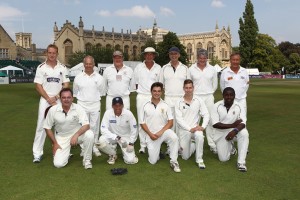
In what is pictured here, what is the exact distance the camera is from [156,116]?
21.8ft

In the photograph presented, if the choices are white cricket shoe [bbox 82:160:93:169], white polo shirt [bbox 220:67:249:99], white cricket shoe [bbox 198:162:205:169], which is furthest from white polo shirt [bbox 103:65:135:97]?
white cricket shoe [bbox 198:162:205:169]

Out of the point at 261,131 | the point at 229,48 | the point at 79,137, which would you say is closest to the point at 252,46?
the point at 229,48

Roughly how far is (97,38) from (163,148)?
80741 mm

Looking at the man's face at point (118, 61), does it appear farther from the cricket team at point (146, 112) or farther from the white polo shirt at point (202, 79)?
the white polo shirt at point (202, 79)

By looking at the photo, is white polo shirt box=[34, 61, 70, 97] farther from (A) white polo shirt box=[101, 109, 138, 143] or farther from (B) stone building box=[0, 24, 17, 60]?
(B) stone building box=[0, 24, 17, 60]

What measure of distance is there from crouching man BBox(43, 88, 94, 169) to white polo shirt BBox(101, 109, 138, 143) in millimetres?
429

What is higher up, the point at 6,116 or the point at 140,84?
the point at 140,84

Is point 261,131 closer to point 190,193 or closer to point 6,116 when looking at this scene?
point 190,193

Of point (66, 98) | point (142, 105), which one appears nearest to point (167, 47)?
point (142, 105)

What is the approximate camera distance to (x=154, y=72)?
761cm

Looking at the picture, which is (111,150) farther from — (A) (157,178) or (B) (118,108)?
(A) (157,178)

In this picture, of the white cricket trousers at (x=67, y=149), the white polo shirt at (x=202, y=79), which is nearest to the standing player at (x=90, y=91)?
the white cricket trousers at (x=67, y=149)

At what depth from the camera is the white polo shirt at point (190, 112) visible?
267 inches

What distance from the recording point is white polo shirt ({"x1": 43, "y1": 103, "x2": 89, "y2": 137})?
251 inches
